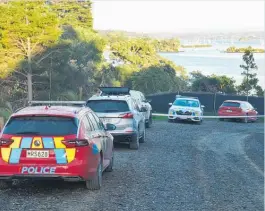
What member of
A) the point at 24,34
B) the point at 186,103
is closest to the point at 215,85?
the point at 186,103

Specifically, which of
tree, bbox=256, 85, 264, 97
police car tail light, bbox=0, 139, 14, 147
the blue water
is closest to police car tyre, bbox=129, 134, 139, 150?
police car tail light, bbox=0, 139, 14, 147

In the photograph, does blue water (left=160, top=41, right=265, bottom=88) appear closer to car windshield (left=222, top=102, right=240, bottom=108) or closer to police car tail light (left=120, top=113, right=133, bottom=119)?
car windshield (left=222, top=102, right=240, bottom=108)

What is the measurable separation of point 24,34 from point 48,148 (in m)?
29.0

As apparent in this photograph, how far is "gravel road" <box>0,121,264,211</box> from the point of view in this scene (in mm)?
9492

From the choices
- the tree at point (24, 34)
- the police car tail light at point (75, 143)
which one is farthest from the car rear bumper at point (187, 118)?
the police car tail light at point (75, 143)

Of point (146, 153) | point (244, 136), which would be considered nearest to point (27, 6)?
point (244, 136)

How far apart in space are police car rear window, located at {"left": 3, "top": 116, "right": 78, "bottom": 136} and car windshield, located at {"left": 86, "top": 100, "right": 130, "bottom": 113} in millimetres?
7059

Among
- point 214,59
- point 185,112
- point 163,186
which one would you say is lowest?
point 214,59

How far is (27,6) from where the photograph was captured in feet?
128

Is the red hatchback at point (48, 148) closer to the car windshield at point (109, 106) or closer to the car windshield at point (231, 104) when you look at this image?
the car windshield at point (109, 106)

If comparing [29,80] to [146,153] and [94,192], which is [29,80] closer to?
[146,153]

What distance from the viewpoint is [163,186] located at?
1134 centimetres

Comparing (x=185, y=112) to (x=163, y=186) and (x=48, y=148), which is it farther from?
(x=48, y=148)

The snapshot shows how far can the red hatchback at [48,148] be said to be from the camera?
9.82m
